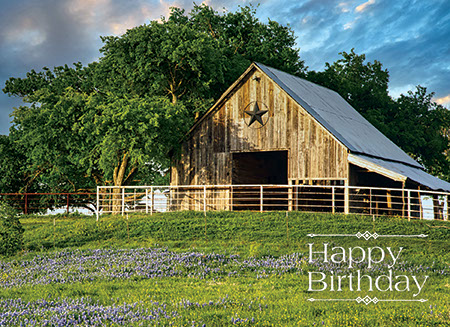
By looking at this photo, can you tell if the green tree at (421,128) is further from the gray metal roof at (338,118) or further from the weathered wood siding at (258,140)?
the weathered wood siding at (258,140)

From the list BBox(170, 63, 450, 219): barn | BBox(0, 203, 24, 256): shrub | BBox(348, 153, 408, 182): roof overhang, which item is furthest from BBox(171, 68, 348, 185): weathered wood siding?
BBox(0, 203, 24, 256): shrub

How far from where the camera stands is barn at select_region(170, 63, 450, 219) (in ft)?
94.0

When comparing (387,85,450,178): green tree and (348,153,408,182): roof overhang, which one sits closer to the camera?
(348,153,408,182): roof overhang

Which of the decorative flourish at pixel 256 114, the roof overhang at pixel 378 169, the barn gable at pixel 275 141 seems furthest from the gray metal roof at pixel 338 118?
the decorative flourish at pixel 256 114

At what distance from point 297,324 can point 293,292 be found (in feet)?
8.96

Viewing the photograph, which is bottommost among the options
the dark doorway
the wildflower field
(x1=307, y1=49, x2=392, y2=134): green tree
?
the wildflower field

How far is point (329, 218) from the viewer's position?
2475cm

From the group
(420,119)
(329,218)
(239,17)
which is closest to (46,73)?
(239,17)

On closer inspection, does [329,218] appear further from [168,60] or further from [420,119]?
[420,119]

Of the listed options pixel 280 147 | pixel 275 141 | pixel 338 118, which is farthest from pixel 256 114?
pixel 338 118

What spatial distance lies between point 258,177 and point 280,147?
5467 mm

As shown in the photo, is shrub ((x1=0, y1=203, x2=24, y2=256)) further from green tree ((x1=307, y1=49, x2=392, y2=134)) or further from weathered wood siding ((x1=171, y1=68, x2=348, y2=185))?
green tree ((x1=307, y1=49, x2=392, y2=134))

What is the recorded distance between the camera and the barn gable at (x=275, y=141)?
1129 inches

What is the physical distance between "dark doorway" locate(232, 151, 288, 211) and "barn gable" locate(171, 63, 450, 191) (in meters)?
0.09
